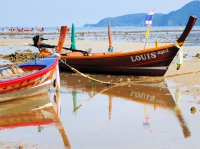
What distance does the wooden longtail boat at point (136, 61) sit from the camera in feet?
53.3

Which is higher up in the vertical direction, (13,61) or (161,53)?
(161,53)

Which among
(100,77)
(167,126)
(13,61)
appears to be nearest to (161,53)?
(100,77)

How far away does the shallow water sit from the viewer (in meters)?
8.23

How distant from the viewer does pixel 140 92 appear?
13.6 meters

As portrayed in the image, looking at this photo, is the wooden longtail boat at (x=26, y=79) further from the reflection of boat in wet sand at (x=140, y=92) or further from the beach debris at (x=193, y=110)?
the beach debris at (x=193, y=110)

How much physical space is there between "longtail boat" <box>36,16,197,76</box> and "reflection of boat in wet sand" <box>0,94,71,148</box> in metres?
4.19

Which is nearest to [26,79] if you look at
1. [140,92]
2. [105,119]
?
[105,119]

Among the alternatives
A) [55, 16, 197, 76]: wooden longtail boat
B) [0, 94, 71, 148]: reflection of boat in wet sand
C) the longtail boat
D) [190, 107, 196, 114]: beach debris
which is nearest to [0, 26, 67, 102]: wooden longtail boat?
[0, 94, 71, 148]: reflection of boat in wet sand

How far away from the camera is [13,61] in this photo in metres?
23.9

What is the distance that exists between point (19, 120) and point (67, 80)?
6594 mm

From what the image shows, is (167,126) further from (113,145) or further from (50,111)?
(50,111)

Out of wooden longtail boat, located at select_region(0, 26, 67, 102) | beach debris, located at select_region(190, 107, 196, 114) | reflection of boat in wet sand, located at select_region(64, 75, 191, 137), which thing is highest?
wooden longtail boat, located at select_region(0, 26, 67, 102)

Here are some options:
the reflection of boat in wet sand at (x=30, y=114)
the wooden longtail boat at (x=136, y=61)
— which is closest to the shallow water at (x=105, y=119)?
the reflection of boat in wet sand at (x=30, y=114)

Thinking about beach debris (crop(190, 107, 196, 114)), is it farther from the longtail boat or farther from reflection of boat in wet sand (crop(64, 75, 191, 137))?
the longtail boat
